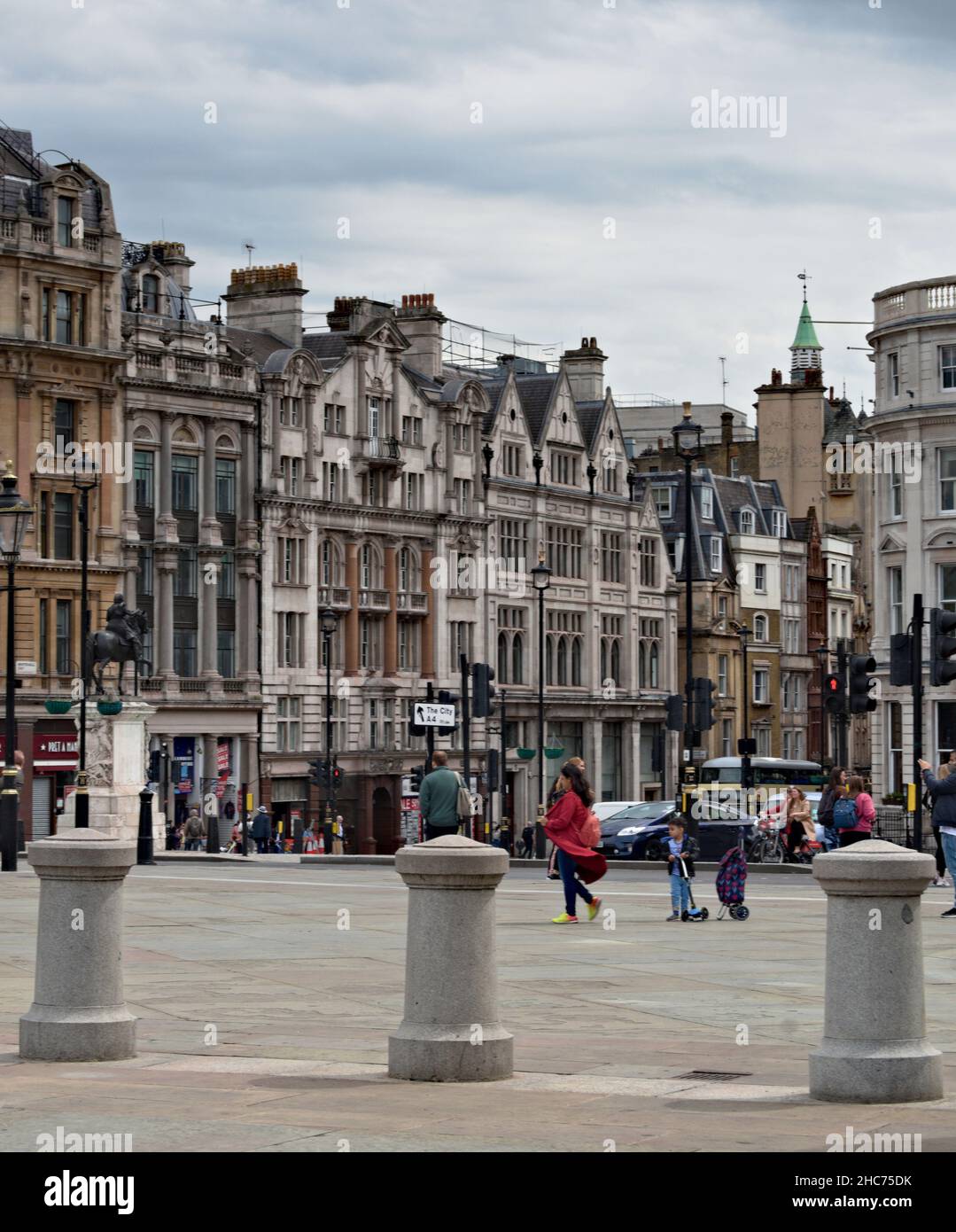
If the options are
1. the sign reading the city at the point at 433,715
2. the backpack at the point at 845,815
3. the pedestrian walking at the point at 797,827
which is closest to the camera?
the backpack at the point at 845,815

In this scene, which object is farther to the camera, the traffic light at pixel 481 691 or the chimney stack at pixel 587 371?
the chimney stack at pixel 587 371

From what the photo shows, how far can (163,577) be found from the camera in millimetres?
72375

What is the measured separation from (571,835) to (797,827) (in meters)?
18.0

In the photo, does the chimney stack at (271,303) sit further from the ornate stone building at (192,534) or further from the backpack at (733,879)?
the backpack at (733,879)

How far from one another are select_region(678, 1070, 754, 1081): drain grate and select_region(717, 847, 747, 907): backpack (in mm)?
13146

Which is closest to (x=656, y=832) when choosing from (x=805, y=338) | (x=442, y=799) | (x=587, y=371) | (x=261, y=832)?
(x=261, y=832)

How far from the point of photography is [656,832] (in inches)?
1962

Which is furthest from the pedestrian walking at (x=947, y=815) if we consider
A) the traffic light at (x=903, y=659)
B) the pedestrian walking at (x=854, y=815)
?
the traffic light at (x=903, y=659)

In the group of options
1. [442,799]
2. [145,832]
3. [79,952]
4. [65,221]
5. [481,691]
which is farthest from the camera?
[65,221]

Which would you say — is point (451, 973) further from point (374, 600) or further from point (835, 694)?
point (374, 600)

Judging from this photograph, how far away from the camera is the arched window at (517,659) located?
3455 inches

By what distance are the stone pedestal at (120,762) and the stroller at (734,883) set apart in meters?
27.1
